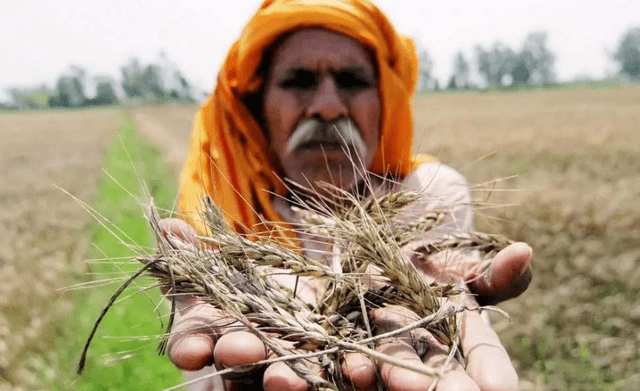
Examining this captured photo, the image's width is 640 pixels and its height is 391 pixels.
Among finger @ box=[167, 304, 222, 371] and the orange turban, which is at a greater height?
the orange turban

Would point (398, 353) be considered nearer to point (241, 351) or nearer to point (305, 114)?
point (241, 351)

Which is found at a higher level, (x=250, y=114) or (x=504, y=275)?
(x=250, y=114)

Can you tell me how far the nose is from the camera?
6.52ft

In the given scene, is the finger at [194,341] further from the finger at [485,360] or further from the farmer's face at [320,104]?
the farmer's face at [320,104]

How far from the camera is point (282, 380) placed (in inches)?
38.7

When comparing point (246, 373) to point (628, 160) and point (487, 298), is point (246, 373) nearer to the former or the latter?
point (487, 298)

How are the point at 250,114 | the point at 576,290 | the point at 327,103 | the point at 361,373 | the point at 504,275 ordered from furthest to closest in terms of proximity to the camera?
Answer: the point at 576,290 < the point at 250,114 < the point at 327,103 < the point at 504,275 < the point at 361,373

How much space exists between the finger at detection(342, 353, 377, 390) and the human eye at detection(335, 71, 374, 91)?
1.36m

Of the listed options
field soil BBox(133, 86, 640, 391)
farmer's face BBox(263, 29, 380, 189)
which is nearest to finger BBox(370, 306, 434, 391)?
→ farmer's face BBox(263, 29, 380, 189)

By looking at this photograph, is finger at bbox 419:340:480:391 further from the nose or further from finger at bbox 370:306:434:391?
the nose

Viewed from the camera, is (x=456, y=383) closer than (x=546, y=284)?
Yes

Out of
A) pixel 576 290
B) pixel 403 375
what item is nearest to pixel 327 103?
pixel 403 375

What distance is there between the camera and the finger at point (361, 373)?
3.36 ft

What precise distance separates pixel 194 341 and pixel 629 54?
91262mm
